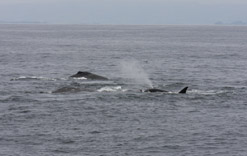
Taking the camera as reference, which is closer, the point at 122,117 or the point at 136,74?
the point at 122,117

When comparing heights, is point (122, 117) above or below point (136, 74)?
above

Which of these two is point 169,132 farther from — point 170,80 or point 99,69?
point 99,69

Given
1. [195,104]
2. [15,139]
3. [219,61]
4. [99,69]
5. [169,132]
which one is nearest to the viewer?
[15,139]

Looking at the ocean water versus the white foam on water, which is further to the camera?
the white foam on water

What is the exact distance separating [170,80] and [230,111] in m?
18.9

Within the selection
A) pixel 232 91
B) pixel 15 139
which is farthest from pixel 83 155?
pixel 232 91

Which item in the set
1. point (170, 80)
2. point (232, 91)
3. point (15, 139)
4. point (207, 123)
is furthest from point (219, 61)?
point (15, 139)

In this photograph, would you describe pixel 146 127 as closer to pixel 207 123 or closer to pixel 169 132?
pixel 169 132

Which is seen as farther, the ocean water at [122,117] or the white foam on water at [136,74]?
the white foam on water at [136,74]

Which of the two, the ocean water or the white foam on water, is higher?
the ocean water

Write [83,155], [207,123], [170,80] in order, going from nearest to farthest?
[83,155]
[207,123]
[170,80]

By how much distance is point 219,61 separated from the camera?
8381cm

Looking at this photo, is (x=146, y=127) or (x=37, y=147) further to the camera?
(x=146, y=127)

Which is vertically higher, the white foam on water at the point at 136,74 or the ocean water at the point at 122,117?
the ocean water at the point at 122,117
